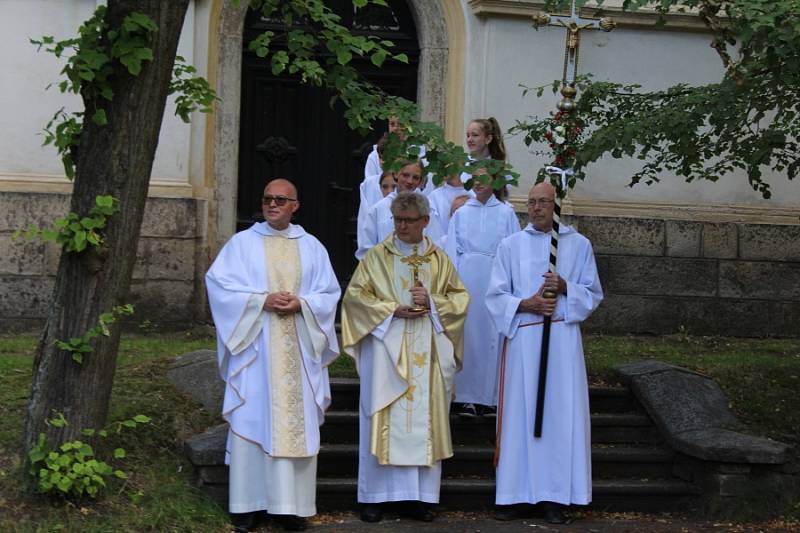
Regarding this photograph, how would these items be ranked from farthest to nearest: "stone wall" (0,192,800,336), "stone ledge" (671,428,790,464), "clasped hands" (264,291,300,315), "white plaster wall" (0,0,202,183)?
1. "stone wall" (0,192,800,336)
2. "white plaster wall" (0,0,202,183)
3. "stone ledge" (671,428,790,464)
4. "clasped hands" (264,291,300,315)

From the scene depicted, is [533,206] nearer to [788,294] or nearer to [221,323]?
[221,323]

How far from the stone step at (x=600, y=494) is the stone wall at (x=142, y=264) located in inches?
136

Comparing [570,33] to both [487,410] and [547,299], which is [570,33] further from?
[487,410]

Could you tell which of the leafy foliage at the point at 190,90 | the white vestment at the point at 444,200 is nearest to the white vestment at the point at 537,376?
the white vestment at the point at 444,200

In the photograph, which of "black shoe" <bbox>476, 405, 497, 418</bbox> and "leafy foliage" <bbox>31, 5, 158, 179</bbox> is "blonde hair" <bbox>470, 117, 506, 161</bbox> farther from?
"leafy foliage" <bbox>31, 5, 158, 179</bbox>

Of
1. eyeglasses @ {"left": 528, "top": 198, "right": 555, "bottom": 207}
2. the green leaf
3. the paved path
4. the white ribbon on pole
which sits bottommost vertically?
the paved path

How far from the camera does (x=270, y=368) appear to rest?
8.13m

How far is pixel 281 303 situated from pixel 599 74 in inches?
217

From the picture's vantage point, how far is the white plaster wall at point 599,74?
492 inches

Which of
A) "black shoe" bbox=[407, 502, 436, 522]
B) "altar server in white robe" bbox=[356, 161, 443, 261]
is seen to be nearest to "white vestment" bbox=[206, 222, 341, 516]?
"black shoe" bbox=[407, 502, 436, 522]

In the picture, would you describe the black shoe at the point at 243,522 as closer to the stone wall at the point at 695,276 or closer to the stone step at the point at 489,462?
the stone step at the point at 489,462

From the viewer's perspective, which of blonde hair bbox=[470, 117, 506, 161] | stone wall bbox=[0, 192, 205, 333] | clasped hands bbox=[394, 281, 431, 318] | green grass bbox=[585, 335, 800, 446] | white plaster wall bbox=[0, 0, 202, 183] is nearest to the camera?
clasped hands bbox=[394, 281, 431, 318]

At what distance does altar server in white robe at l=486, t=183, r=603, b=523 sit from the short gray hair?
0.63 meters

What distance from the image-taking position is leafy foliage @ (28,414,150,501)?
747 centimetres
